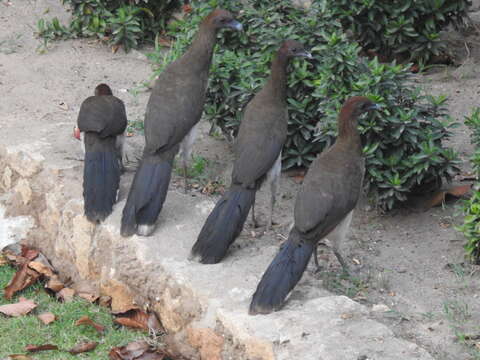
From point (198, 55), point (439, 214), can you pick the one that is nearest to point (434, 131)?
point (439, 214)

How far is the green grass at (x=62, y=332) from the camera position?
546cm

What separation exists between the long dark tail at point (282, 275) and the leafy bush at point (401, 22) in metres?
3.53

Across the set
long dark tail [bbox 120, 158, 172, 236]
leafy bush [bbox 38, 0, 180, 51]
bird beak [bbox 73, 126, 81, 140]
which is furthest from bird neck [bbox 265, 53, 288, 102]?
leafy bush [bbox 38, 0, 180, 51]

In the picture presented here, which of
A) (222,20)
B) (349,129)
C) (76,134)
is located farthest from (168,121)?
(349,129)

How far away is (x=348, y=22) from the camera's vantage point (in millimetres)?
8500

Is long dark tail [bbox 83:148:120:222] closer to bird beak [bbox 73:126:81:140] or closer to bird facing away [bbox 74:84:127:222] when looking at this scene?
bird facing away [bbox 74:84:127:222]

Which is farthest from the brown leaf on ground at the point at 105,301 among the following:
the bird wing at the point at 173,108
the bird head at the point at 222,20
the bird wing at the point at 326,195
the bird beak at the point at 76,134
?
the bird head at the point at 222,20

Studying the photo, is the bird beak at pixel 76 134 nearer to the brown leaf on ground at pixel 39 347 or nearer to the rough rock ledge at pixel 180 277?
the rough rock ledge at pixel 180 277

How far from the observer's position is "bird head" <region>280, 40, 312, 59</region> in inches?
261

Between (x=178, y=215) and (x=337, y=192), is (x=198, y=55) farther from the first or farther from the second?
(x=337, y=192)

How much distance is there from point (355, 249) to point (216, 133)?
7.32ft

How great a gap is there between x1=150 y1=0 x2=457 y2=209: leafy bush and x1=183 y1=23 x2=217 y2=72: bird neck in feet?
1.05

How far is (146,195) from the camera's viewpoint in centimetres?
614

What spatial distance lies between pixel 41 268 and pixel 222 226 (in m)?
1.65
